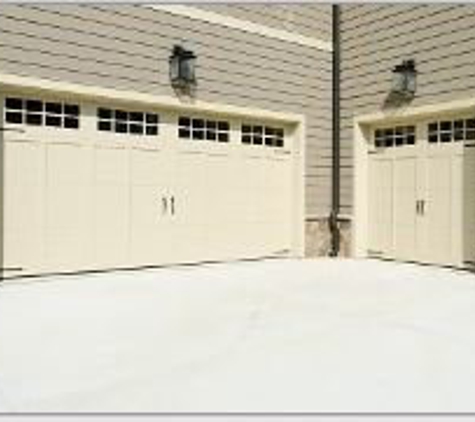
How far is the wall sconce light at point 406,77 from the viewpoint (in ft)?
31.4

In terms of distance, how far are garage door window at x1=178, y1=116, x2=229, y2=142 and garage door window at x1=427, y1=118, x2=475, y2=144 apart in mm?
3049

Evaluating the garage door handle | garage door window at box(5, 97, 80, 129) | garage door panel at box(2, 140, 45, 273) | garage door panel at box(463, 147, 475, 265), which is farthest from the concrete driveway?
garage door window at box(5, 97, 80, 129)

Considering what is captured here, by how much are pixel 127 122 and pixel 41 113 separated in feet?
3.99

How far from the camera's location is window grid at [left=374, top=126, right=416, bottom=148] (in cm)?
1001

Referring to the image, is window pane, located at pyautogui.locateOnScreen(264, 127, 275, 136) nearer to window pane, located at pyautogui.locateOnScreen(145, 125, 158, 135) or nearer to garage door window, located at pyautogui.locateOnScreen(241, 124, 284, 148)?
garage door window, located at pyautogui.locateOnScreen(241, 124, 284, 148)

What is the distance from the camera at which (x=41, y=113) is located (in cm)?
801

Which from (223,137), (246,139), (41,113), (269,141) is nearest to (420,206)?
(269,141)

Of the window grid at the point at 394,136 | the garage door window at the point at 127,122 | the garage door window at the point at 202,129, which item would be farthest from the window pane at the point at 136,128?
the window grid at the point at 394,136

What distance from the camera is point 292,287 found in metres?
7.54

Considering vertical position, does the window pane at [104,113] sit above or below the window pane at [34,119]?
above

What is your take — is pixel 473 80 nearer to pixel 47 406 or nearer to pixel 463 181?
pixel 463 181

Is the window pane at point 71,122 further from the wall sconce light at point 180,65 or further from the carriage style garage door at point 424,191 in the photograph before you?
the carriage style garage door at point 424,191

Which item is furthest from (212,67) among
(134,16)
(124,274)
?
(124,274)

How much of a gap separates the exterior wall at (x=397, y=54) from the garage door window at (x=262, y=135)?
1.11 meters
